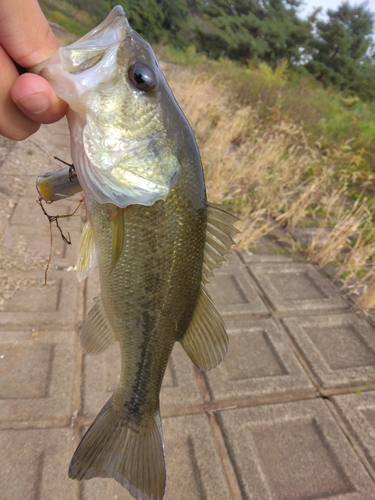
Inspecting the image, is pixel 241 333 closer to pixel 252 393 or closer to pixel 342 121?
pixel 252 393

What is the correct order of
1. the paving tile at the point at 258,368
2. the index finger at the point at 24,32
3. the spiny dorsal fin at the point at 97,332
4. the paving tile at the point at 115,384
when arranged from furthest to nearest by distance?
1. the paving tile at the point at 258,368
2. the paving tile at the point at 115,384
3. the spiny dorsal fin at the point at 97,332
4. the index finger at the point at 24,32

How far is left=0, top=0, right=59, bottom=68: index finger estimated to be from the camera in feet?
3.14

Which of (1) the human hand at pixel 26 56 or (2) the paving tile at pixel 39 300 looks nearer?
(1) the human hand at pixel 26 56

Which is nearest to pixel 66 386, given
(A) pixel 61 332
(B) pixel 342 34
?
(A) pixel 61 332

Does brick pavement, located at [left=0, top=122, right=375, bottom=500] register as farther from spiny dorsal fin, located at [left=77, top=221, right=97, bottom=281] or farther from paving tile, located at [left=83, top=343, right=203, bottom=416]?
spiny dorsal fin, located at [left=77, top=221, right=97, bottom=281]

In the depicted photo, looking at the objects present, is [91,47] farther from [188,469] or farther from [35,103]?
[188,469]

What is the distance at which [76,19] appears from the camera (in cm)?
2883

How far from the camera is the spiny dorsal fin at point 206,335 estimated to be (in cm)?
124

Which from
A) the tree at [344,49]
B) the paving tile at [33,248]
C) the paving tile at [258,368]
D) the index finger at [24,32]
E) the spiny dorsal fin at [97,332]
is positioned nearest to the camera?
the index finger at [24,32]

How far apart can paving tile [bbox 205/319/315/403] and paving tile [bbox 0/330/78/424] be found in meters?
0.84

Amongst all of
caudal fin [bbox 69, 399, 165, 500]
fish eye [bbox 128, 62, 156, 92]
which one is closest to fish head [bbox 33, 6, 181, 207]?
fish eye [bbox 128, 62, 156, 92]

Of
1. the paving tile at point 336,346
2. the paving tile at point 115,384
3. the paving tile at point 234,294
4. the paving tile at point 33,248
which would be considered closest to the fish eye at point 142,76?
the paving tile at point 115,384

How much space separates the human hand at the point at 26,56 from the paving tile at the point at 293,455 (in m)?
1.79

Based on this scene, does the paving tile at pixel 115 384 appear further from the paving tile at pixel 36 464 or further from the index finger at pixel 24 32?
the index finger at pixel 24 32
